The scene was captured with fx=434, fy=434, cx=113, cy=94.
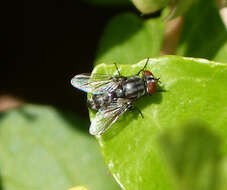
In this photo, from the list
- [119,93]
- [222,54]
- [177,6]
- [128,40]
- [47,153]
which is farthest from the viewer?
[47,153]

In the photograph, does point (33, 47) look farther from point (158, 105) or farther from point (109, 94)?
point (158, 105)

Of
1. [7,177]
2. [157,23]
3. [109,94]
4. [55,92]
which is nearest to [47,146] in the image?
[7,177]

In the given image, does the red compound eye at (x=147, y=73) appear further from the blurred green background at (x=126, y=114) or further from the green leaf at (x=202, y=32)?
the green leaf at (x=202, y=32)

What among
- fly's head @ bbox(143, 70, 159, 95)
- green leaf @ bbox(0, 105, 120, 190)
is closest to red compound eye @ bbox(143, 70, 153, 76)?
fly's head @ bbox(143, 70, 159, 95)

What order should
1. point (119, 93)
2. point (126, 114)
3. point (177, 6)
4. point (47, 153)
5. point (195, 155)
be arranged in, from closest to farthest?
point (195, 155) → point (177, 6) → point (126, 114) → point (119, 93) → point (47, 153)

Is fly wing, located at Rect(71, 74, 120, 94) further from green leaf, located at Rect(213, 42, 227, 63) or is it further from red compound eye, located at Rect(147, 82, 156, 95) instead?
green leaf, located at Rect(213, 42, 227, 63)

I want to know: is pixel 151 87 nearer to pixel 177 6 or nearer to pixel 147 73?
pixel 147 73

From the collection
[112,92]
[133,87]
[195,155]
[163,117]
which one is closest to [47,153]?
[112,92]

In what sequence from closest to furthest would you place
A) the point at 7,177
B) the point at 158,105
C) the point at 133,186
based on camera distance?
the point at 133,186, the point at 158,105, the point at 7,177
